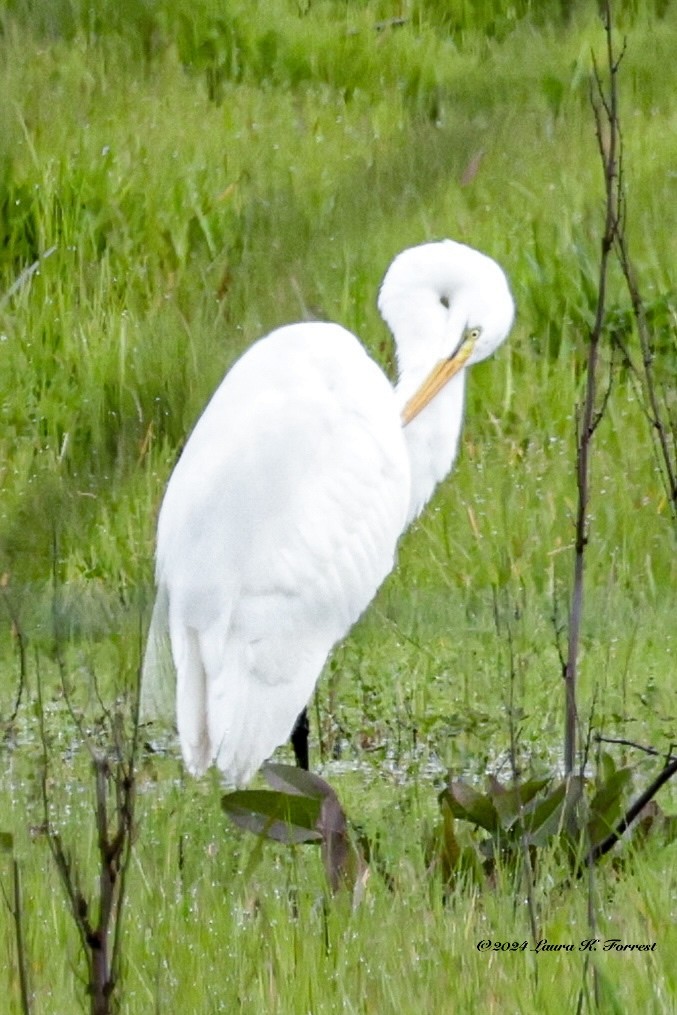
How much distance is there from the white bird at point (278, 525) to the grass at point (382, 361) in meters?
0.14

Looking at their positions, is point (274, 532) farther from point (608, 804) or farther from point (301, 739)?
point (608, 804)

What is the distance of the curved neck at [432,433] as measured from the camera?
A: 4.41m

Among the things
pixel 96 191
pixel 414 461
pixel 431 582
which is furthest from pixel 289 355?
pixel 96 191

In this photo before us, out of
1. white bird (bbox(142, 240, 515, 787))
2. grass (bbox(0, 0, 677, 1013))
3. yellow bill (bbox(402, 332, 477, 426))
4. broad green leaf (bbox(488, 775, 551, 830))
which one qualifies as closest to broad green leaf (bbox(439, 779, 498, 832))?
broad green leaf (bbox(488, 775, 551, 830))

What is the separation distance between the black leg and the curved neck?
73 centimetres

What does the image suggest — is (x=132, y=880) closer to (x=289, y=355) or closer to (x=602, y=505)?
(x=289, y=355)

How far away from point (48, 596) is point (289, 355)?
1.03 meters

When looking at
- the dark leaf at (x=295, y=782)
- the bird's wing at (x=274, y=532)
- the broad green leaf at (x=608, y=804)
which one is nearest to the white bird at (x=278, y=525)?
the bird's wing at (x=274, y=532)

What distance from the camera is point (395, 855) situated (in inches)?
112

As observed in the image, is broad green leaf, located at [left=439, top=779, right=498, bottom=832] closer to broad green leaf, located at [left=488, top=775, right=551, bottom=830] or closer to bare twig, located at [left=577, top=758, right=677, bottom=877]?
broad green leaf, located at [left=488, top=775, right=551, bottom=830]

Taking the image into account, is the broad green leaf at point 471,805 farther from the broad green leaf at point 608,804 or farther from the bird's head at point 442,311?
the bird's head at point 442,311

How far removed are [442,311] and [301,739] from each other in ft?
3.84

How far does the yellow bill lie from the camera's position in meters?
4.36

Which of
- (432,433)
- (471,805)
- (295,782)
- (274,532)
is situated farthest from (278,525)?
(471,805)
